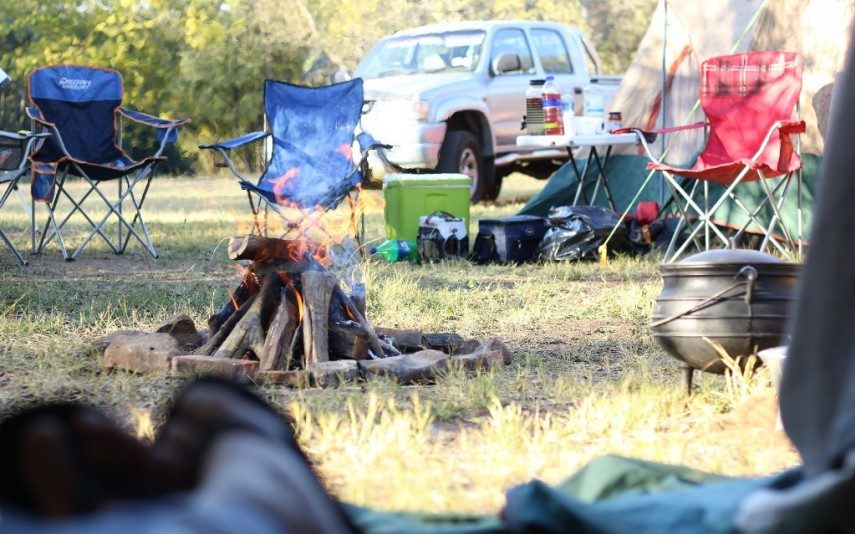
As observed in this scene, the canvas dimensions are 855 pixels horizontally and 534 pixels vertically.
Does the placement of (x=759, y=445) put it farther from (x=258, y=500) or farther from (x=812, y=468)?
(x=258, y=500)

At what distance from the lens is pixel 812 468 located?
132 cm

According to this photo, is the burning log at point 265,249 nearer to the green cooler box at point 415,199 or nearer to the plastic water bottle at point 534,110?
the green cooler box at point 415,199

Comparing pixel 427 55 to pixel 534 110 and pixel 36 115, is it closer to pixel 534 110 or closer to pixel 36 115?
pixel 534 110

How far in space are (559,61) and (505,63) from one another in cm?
87

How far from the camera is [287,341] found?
12.2 ft

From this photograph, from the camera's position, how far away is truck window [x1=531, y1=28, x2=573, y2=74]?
1090 cm

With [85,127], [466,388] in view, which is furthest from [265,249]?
[85,127]

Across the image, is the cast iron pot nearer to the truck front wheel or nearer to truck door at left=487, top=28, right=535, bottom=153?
the truck front wheel

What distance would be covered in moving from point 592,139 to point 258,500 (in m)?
5.81

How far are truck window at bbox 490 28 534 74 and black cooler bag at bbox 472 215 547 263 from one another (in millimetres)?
3770

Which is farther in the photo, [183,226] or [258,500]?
[183,226]

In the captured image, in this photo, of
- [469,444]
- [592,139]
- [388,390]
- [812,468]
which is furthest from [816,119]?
[812,468]

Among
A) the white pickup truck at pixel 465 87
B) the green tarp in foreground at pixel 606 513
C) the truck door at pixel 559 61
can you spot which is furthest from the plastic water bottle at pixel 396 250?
the green tarp in foreground at pixel 606 513

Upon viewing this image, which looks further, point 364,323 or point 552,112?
point 552,112
